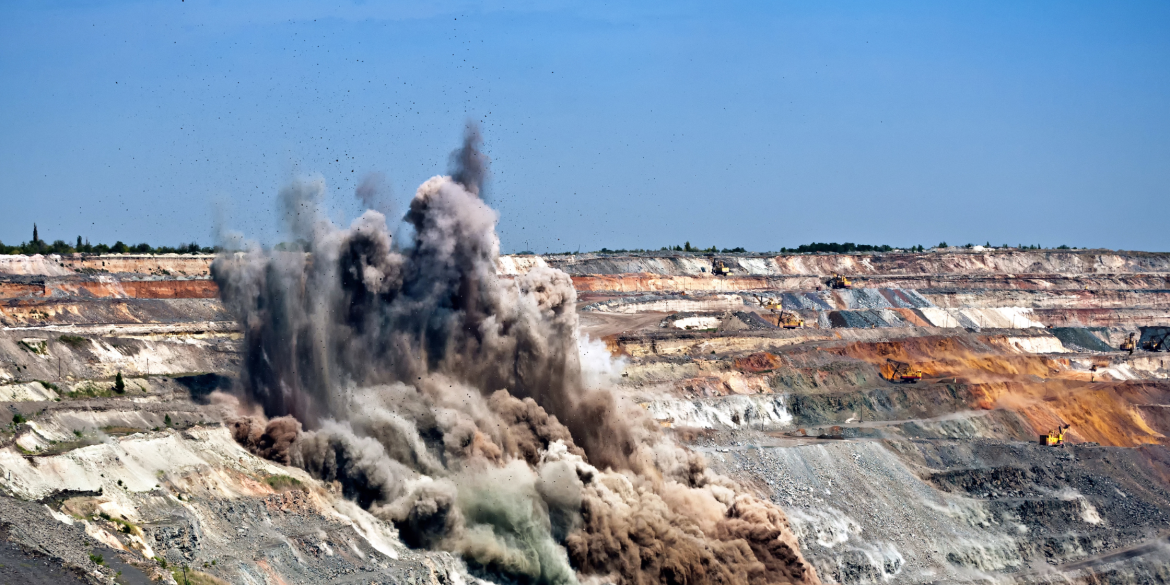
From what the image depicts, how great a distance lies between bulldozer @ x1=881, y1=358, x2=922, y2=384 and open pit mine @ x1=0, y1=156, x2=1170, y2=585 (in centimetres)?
1237

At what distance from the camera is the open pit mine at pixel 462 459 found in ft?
151

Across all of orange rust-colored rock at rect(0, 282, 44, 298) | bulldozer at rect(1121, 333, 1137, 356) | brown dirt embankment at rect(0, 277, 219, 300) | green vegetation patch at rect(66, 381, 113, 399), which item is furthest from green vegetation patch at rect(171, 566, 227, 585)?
bulldozer at rect(1121, 333, 1137, 356)

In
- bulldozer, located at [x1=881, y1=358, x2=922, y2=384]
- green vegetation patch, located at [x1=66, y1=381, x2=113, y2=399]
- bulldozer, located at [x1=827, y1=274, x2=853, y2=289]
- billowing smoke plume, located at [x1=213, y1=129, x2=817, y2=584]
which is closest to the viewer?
billowing smoke plume, located at [x1=213, y1=129, x2=817, y2=584]

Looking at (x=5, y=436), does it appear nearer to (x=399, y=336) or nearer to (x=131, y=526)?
(x=131, y=526)

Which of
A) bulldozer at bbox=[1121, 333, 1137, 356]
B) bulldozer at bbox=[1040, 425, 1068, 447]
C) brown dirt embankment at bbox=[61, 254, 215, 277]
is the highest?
bulldozer at bbox=[1121, 333, 1137, 356]

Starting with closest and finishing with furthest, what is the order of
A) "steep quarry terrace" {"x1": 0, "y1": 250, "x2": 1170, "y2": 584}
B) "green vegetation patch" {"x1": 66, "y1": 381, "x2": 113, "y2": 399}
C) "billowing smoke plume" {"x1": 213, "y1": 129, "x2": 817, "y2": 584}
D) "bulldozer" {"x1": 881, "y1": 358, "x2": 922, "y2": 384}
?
"steep quarry terrace" {"x1": 0, "y1": 250, "x2": 1170, "y2": 584} < "billowing smoke plume" {"x1": 213, "y1": 129, "x2": 817, "y2": 584} < "green vegetation patch" {"x1": 66, "y1": 381, "x2": 113, "y2": 399} < "bulldozer" {"x1": 881, "y1": 358, "x2": 922, "y2": 384}

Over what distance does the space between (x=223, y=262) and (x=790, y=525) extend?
2679cm

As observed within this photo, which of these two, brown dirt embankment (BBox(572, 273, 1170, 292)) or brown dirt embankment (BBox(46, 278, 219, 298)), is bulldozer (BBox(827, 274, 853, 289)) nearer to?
brown dirt embankment (BBox(572, 273, 1170, 292))

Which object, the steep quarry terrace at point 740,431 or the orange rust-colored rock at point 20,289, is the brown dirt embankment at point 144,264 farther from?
the orange rust-colored rock at point 20,289

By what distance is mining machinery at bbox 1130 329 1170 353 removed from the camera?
143000mm

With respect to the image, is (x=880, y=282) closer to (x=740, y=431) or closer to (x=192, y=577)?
(x=740, y=431)

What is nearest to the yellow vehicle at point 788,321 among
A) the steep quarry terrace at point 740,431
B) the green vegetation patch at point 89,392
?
the steep quarry terrace at point 740,431

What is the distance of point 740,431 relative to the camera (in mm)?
84625

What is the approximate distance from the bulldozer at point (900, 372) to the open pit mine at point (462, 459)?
12.4 m
